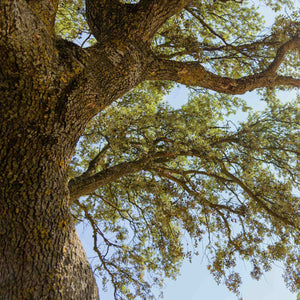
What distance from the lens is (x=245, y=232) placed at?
6.22 m

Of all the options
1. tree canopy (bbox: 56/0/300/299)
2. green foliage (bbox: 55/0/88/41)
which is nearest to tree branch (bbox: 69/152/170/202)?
tree canopy (bbox: 56/0/300/299)

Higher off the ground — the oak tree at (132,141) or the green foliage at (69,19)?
the green foliage at (69,19)

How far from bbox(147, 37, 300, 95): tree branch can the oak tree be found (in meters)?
0.02

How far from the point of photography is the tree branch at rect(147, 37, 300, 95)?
460 cm

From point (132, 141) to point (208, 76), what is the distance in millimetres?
1857

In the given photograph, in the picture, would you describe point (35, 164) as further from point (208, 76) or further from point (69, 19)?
point (69, 19)

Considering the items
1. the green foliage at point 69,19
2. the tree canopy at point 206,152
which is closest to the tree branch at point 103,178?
the tree canopy at point 206,152

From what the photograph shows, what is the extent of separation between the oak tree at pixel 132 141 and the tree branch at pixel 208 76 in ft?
0.06

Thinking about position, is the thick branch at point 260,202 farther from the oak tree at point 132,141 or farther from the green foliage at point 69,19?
the green foliage at point 69,19

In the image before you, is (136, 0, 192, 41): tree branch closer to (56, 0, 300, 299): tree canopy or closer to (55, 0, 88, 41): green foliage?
(56, 0, 300, 299): tree canopy

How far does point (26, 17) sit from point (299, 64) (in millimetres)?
5696

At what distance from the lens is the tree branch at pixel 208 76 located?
4.60m

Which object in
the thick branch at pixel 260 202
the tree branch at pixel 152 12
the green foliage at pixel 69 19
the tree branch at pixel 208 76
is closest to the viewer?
the tree branch at pixel 152 12

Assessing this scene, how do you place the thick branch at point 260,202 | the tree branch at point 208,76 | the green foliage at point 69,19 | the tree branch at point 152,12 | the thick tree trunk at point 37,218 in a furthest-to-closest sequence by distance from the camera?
the green foliage at point 69,19 → the thick branch at point 260,202 → the tree branch at point 208,76 → the tree branch at point 152,12 → the thick tree trunk at point 37,218
